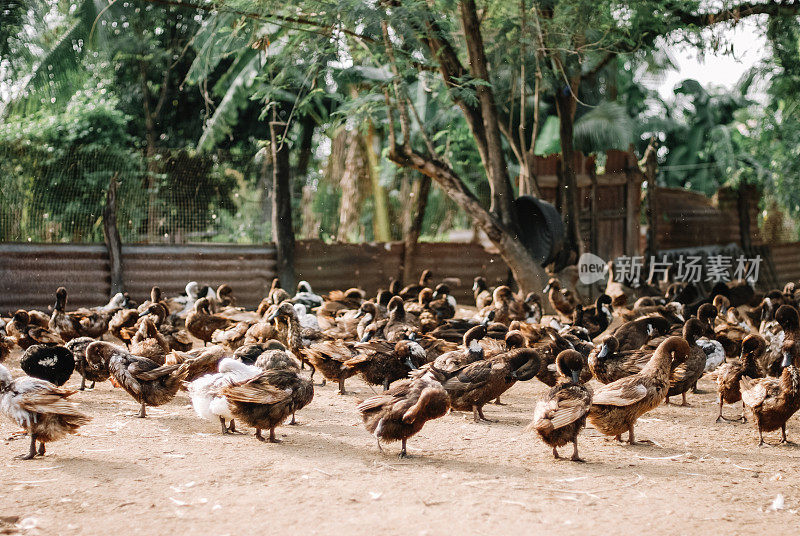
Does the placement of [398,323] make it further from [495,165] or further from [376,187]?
[376,187]

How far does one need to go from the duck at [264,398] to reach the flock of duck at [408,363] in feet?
0.04

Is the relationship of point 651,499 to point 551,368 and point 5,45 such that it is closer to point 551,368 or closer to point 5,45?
point 551,368

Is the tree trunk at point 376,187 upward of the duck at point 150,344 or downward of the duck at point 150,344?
upward

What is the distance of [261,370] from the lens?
698 cm

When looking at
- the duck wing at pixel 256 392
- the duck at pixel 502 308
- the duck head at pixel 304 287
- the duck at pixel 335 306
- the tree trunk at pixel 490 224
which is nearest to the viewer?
the duck wing at pixel 256 392

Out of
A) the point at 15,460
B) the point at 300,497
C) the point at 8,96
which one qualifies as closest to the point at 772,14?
the point at 300,497

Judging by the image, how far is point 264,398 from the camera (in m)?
6.28

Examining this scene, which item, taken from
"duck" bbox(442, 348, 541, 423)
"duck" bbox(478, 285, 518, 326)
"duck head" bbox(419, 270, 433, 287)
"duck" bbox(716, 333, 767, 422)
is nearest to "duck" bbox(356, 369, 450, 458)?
"duck" bbox(442, 348, 541, 423)

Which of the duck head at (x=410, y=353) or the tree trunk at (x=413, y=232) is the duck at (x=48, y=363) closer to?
the duck head at (x=410, y=353)

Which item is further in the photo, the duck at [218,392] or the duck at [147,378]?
the duck at [147,378]

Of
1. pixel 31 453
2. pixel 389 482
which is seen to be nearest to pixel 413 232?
pixel 31 453

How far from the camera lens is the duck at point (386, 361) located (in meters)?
7.75

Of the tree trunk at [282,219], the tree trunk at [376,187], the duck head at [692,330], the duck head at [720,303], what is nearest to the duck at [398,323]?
the duck head at [692,330]

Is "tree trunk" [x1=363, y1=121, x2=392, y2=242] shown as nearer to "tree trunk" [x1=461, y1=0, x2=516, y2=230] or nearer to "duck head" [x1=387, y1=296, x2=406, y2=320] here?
"tree trunk" [x1=461, y1=0, x2=516, y2=230]
